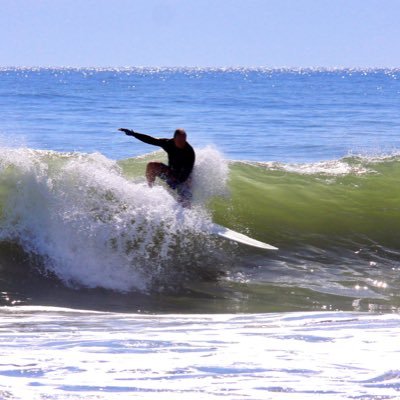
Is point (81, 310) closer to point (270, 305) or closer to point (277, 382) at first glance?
point (270, 305)

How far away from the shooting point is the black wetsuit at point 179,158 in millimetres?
11827

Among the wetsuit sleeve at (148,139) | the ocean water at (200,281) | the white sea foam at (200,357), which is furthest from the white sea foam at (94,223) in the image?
the white sea foam at (200,357)

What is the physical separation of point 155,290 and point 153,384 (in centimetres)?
382

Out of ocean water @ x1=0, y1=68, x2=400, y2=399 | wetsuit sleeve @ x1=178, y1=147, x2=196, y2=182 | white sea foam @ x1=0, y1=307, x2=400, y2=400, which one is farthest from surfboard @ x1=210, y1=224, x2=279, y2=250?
white sea foam @ x1=0, y1=307, x2=400, y2=400

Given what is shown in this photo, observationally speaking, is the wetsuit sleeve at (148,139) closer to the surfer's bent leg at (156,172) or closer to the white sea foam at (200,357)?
the surfer's bent leg at (156,172)

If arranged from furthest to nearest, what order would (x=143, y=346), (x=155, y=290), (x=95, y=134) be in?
1. (x=95, y=134)
2. (x=155, y=290)
3. (x=143, y=346)

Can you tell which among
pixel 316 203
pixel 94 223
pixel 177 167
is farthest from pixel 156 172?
pixel 316 203

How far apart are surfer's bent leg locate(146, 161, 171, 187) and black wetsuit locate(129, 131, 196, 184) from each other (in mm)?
68

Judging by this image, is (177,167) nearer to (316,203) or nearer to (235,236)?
(235,236)

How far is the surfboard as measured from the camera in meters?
11.7

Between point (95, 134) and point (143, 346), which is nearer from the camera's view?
point (143, 346)

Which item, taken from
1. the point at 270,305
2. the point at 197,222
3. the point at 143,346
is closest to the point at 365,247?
the point at 197,222

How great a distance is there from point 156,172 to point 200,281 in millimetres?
2052

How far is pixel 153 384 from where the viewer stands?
6.32 m
